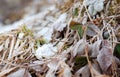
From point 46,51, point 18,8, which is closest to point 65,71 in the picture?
point 46,51

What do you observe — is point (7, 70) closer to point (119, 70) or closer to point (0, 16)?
point (119, 70)

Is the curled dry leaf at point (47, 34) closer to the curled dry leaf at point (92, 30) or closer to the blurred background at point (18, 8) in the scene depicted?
the curled dry leaf at point (92, 30)

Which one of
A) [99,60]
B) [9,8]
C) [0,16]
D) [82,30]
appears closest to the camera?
[99,60]

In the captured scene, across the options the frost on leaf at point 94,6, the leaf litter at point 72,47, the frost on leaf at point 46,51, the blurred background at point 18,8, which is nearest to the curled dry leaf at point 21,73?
the leaf litter at point 72,47

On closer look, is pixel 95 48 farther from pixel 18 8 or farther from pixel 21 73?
pixel 18 8

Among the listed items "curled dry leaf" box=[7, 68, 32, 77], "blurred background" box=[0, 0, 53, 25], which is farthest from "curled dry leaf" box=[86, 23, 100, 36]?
"blurred background" box=[0, 0, 53, 25]

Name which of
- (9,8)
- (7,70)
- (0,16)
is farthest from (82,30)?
(9,8)
